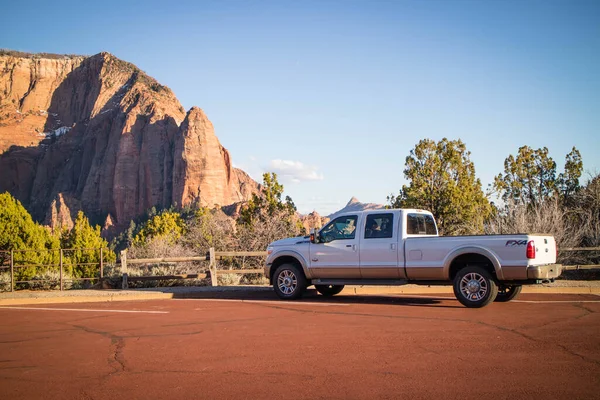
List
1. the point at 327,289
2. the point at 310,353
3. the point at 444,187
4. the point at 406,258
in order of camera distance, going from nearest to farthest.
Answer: the point at 310,353 < the point at 406,258 < the point at 327,289 < the point at 444,187

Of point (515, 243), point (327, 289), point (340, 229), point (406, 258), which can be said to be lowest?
point (327, 289)

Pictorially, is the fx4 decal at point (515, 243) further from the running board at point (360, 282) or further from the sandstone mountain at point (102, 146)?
the sandstone mountain at point (102, 146)

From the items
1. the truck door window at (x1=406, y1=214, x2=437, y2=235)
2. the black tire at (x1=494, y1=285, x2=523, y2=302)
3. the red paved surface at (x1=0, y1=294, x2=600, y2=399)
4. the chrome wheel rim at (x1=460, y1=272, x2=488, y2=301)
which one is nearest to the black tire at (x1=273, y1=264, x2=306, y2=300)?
the red paved surface at (x1=0, y1=294, x2=600, y2=399)

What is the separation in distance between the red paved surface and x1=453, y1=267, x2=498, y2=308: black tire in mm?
252

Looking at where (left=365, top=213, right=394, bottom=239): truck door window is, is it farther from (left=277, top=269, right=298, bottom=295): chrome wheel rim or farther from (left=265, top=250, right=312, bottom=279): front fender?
(left=277, top=269, right=298, bottom=295): chrome wheel rim

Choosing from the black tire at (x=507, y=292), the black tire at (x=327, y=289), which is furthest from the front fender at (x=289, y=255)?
the black tire at (x=507, y=292)

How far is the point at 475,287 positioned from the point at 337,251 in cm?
313

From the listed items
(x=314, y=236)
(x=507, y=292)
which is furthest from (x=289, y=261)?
(x=507, y=292)

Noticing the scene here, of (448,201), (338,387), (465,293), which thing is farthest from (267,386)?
(448,201)

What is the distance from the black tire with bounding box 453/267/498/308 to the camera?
1159 centimetres

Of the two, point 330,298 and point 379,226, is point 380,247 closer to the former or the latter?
point 379,226

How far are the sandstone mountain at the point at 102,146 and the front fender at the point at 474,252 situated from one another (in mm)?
118476

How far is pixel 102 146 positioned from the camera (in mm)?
159125

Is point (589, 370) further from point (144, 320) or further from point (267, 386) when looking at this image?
point (144, 320)
